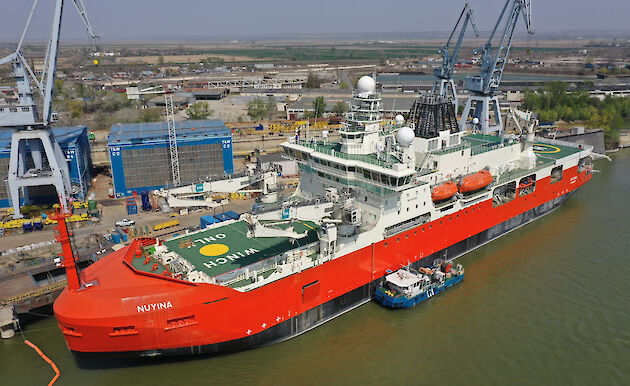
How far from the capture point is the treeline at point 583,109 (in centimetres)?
5788

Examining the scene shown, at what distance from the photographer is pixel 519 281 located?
24.6 m

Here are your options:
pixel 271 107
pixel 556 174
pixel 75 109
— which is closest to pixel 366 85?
pixel 556 174

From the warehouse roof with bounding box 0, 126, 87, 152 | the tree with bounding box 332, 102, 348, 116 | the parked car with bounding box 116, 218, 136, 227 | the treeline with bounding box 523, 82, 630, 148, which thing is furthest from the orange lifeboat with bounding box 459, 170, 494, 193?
the tree with bounding box 332, 102, 348, 116

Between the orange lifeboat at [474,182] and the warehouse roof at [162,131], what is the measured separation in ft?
76.4

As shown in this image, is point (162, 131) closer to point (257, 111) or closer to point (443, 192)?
point (443, 192)

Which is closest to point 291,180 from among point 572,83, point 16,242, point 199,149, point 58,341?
point 199,149

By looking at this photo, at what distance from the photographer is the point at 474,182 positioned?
86.6ft

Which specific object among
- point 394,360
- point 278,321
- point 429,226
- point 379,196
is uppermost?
point 379,196

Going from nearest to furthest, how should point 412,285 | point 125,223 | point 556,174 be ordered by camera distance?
point 412,285
point 125,223
point 556,174

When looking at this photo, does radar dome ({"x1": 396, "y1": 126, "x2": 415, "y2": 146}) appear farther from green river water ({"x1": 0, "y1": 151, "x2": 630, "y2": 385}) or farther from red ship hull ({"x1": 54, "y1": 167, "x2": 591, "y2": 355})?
green river water ({"x1": 0, "y1": 151, "x2": 630, "y2": 385})

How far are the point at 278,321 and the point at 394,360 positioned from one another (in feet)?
18.0

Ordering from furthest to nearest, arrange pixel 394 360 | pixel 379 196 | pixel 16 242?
pixel 16 242
pixel 379 196
pixel 394 360

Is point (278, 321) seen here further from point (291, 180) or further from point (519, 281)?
point (291, 180)

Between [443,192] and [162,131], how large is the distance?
2853 cm
